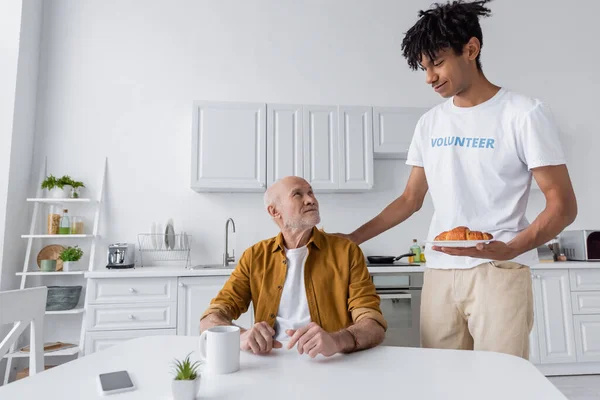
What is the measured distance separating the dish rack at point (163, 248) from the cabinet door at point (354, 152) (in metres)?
1.42

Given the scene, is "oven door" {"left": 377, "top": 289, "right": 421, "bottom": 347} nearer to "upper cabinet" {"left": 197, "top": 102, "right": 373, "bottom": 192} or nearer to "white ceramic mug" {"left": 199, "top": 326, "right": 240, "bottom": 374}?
"upper cabinet" {"left": 197, "top": 102, "right": 373, "bottom": 192}

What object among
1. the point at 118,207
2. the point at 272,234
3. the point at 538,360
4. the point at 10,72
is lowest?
the point at 538,360

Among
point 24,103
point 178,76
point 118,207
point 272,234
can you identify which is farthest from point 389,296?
point 24,103

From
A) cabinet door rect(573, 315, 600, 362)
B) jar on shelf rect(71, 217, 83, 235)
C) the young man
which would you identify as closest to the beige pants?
the young man

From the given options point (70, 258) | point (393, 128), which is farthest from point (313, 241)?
point (70, 258)

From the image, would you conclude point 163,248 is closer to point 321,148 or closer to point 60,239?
point 60,239

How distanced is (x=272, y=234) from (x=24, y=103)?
2.27 meters

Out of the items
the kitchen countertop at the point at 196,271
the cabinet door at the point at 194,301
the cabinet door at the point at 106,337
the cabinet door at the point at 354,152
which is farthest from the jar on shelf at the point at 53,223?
the cabinet door at the point at 354,152

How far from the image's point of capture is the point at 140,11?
353cm

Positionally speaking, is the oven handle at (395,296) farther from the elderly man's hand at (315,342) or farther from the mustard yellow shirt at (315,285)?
the elderly man's hand at (315,342)

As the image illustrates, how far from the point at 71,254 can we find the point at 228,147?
147 cm

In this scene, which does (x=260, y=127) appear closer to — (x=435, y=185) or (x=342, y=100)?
(x=342, y=100)

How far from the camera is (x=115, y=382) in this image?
2.58 feet

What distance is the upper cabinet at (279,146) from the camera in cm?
302
